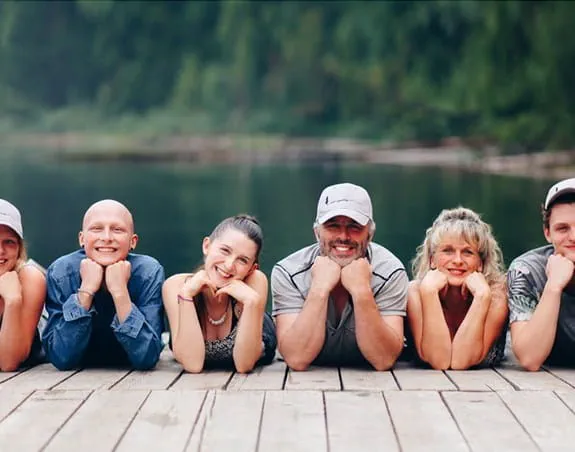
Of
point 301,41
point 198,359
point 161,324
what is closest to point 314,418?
point 198,359

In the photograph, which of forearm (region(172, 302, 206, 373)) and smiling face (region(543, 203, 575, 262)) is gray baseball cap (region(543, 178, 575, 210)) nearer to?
smiling face (region(543, 203, 575, 262))

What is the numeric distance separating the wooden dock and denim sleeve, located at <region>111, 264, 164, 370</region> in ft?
0.16

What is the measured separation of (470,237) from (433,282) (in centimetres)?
17

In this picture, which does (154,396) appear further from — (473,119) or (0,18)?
(0,18)

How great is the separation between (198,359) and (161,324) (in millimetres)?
224

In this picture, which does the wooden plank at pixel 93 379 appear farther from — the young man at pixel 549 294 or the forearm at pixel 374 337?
the young man at pixel 549 294

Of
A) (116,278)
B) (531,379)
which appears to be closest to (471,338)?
(531,379)

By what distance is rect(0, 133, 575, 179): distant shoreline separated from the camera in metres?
24.8

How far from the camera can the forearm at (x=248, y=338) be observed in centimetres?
280

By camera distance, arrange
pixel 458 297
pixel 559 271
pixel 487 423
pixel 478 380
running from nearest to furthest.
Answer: pixel 487 423
pixel 478 380
pixel 559 271
pixel 458 297

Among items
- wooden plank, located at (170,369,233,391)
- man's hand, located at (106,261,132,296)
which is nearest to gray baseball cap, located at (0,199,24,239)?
man's hand, located at (106,261,132,296)

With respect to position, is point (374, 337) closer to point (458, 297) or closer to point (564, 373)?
point (458, 297)

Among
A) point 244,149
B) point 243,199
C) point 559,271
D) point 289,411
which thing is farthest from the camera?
point 244,149

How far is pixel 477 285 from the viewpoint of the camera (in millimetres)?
2928
